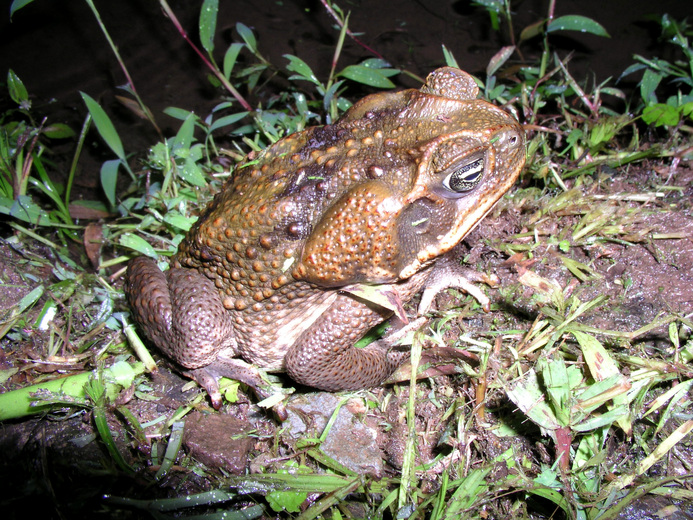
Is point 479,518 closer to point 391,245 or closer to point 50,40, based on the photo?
point 391,245

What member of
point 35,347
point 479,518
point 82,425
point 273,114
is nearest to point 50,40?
point 273,114

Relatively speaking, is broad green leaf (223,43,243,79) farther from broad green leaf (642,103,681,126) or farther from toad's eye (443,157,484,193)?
broad green leaf (642,103,681,126)

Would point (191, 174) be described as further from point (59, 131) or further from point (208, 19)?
point (59, 131)

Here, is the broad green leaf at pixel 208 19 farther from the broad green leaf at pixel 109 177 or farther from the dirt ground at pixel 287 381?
the broad green leaf at pixel 109 177

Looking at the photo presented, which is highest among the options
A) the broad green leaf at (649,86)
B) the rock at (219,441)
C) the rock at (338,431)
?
the rock at (219,441)

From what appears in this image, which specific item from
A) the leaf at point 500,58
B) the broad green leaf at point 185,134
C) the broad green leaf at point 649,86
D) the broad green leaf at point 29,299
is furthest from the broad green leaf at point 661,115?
the broad green leaf at point 29,299

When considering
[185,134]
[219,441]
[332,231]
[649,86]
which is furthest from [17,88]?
[649,86]
